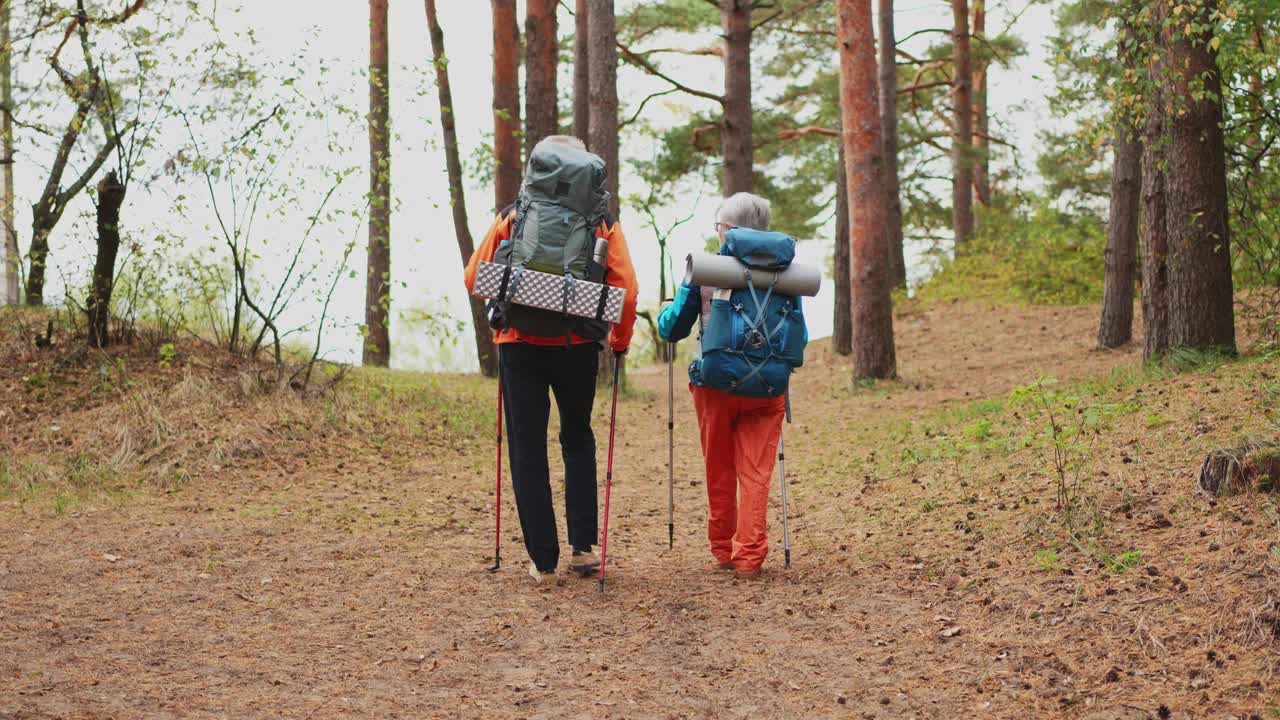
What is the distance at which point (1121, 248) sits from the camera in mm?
13617

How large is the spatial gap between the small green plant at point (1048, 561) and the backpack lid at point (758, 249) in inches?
73.0

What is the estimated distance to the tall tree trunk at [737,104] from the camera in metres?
16.1

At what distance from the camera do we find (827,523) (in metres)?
7.11

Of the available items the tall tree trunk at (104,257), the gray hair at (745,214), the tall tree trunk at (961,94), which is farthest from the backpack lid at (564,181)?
the tall tree trunk at (961,94)

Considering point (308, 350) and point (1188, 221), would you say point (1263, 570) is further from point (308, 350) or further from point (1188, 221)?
point (308, 350)

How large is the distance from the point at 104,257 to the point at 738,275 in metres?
7.34

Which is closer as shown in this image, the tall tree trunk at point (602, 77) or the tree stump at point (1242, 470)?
the tree stump at point (1242, 470)

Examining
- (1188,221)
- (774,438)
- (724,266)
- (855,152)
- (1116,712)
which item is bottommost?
(1116,712)

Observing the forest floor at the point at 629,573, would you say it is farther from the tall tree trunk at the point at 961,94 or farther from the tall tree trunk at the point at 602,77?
the tall tree trunk at the point at 961,94

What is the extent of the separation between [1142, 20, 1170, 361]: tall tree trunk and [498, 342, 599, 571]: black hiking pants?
19.4ft

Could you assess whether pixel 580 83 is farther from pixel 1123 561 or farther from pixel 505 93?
pixel 1123 561

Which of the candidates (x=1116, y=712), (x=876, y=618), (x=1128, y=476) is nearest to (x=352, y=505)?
(x=876, y=618)

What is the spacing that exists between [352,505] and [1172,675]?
5.77m

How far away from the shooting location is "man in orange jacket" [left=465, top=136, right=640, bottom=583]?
5.61 m
